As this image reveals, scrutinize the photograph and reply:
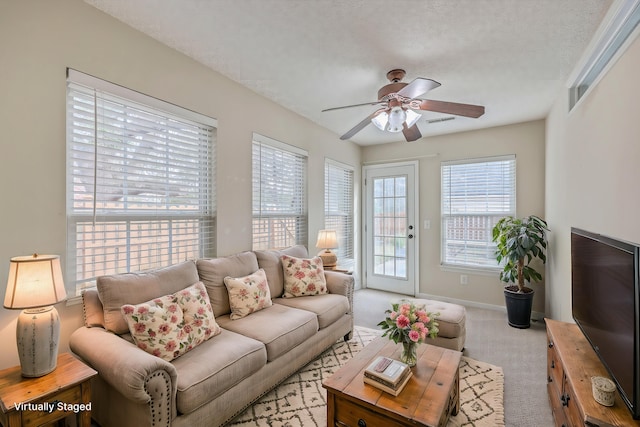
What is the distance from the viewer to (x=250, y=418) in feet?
6.58

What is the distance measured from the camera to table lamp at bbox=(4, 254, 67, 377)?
1.46 m

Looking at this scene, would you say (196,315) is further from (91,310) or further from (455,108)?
(455,108)

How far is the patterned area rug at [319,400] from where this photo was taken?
1.97m

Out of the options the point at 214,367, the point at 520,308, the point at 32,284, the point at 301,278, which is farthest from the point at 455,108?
the point at 32,284

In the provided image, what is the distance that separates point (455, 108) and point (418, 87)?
475 mm

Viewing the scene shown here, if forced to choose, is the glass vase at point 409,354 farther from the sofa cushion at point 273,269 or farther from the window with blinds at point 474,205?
the window with blinds at point 474,205

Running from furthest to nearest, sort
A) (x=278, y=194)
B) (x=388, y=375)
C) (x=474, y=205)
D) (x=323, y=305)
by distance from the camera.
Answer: (x=474, y=205) → (x=278, y=194) → (x=323, y=305) → (x=388, y=375)

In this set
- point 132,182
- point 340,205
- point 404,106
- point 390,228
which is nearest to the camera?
point 132,182

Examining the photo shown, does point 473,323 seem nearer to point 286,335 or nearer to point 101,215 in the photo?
point 286,335

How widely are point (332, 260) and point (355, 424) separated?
7.75ft

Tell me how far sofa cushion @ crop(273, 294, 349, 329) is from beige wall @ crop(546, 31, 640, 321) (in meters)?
2.00

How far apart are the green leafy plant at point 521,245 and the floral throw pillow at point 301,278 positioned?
7.43ft

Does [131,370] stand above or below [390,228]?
below

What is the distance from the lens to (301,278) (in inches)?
Result: 122
